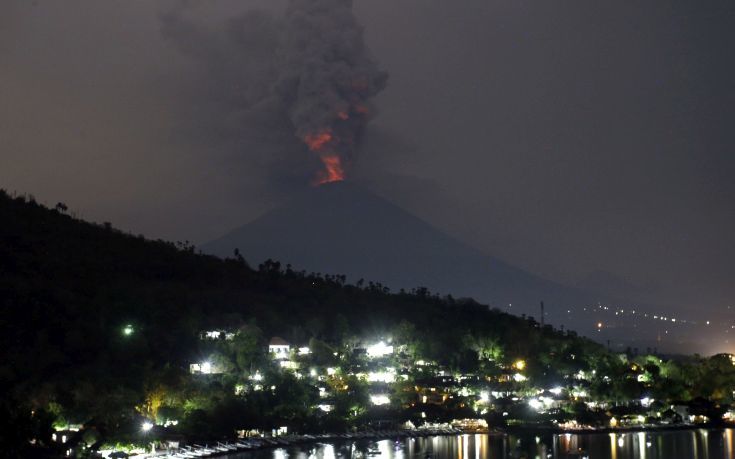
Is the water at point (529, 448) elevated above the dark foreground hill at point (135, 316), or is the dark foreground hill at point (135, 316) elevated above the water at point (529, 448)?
the dark foreground hill at point (135, 316)

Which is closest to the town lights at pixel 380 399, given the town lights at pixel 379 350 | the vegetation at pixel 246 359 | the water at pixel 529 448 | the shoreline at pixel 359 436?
the vegetation at pixel 246 359

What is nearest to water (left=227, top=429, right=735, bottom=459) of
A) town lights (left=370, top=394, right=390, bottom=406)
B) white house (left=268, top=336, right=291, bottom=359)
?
town lights (left=370, top=394, right=390, bottom=406)

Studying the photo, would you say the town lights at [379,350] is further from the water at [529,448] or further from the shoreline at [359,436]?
the water at [529,448]

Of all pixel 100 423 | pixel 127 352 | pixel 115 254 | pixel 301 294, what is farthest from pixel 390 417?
pixel 115 254

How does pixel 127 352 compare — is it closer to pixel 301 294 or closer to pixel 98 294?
Answer: pixel 98 294

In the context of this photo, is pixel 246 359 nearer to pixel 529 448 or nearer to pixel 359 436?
pixel 359 436

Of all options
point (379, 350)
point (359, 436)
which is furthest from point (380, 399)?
point (379, 350)
